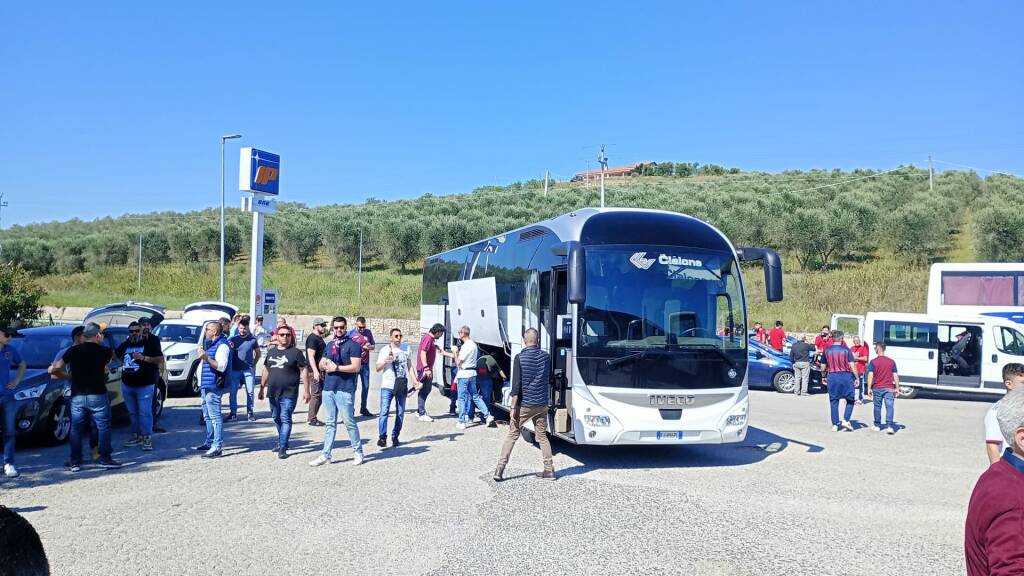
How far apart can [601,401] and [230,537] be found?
193 inches

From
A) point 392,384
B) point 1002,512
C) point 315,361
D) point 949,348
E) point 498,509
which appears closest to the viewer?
point 1002,512

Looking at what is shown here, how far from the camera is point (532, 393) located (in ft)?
30.9

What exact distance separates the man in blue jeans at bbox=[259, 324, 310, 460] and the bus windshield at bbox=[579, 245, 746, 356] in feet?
12.3

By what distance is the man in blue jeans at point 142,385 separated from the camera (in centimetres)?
1077

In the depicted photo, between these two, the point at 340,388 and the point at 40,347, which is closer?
the point at 340,388

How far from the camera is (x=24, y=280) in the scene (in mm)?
24719

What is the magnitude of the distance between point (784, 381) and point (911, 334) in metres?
3.43

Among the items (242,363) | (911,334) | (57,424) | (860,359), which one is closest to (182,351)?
(242,363)

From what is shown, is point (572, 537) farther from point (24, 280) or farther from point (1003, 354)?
point (24, 280)

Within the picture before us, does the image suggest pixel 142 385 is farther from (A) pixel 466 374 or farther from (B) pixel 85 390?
(A) pixel 466 374

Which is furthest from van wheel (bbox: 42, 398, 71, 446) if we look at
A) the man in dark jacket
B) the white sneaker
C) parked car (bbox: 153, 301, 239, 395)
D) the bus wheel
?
the bus wheel

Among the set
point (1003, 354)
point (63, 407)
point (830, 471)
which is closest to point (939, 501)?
point (830, 471)

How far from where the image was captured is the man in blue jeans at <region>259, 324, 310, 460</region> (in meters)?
10.0

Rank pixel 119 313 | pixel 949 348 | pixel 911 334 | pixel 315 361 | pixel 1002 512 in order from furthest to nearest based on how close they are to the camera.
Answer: pixel 119 313 → pixel 911 334 → pixel 949 348 → pixel 315 361 → pixel 1002 512
